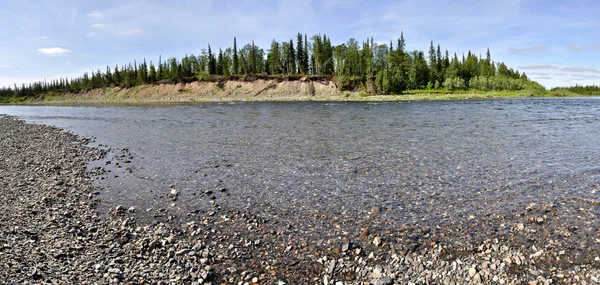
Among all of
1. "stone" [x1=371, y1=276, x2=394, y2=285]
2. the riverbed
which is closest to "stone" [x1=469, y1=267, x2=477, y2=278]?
the riverbed

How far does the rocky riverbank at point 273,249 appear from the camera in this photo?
645 centimetres

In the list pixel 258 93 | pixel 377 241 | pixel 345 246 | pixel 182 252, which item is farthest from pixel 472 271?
pixel 258 93

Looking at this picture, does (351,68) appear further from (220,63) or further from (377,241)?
(377,241)

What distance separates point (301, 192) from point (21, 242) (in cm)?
784

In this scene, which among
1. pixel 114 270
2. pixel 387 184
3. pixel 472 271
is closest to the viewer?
pixel 472 271

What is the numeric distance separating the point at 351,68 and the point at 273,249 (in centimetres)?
14008

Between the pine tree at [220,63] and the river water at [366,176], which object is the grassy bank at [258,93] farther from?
the river water at [366,176]

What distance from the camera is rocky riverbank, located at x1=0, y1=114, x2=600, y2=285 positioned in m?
6.45

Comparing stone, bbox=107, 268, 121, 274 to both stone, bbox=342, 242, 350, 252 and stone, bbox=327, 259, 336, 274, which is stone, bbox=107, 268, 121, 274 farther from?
stone, bbox=342, 242, 350, 252

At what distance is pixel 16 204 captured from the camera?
1068cm

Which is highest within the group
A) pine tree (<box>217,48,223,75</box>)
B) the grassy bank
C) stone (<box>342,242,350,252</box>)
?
pine tree (<box>217,48,223,75</box>)

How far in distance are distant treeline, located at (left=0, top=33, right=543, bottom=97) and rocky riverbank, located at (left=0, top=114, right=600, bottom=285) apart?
378 ft

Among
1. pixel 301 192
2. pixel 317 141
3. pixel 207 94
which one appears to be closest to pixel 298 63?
pixel 207 94

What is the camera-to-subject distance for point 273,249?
7742mm
